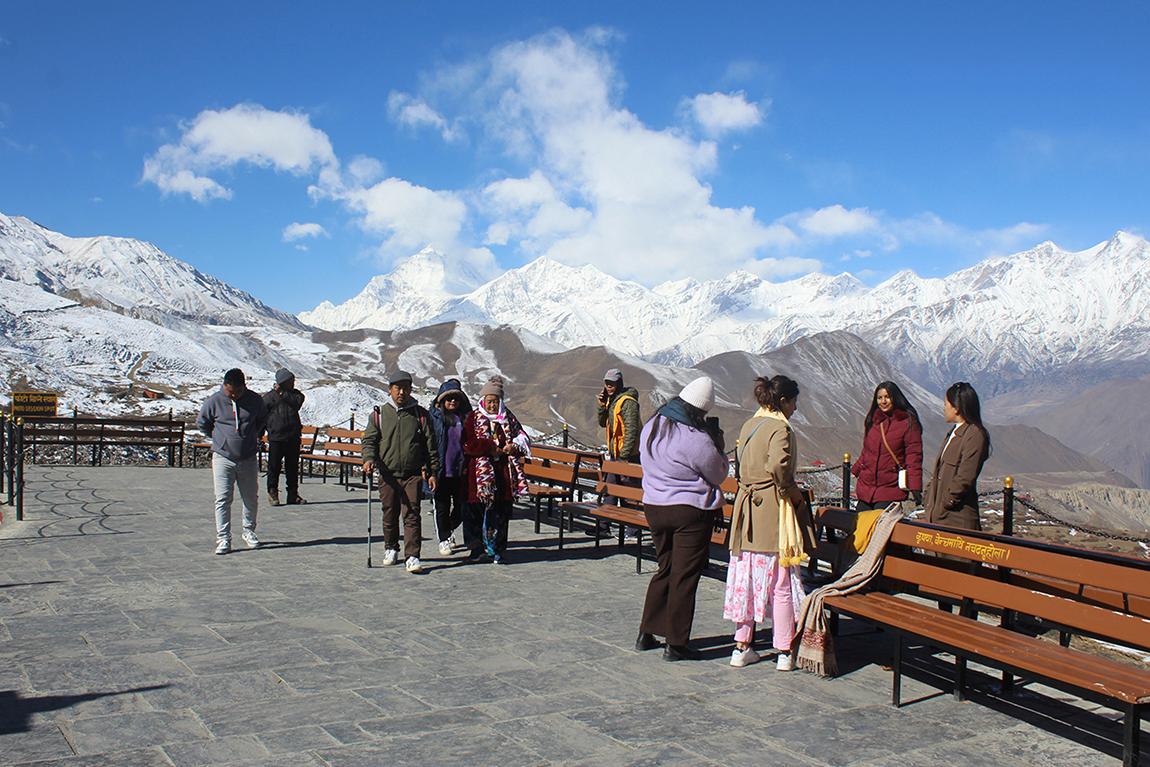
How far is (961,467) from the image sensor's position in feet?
19.2

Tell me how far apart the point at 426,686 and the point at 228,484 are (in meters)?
4.67

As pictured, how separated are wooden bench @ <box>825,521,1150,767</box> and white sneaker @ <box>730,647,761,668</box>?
56 centimetres

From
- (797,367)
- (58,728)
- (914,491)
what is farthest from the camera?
(797,367)

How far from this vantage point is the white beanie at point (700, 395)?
4930mm

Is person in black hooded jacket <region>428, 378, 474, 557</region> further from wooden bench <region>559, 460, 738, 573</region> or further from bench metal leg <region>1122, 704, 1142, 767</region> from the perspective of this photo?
bench metal leg <region>1122, 704, 1142, 767</region>

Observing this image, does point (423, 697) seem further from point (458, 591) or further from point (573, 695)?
point (458, 591)

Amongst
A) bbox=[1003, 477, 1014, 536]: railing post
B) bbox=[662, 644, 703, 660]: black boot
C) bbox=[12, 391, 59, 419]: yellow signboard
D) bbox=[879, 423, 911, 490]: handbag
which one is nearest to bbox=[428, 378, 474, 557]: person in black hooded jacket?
bbox=[662, 644, 703, 660]: black boot

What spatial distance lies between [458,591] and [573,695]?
8.52ft

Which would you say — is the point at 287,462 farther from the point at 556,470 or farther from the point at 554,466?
the point at 556,470

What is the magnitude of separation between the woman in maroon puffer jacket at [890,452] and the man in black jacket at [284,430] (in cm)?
777

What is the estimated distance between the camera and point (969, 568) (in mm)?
Result: 4812

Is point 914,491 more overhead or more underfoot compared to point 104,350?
more underfoot

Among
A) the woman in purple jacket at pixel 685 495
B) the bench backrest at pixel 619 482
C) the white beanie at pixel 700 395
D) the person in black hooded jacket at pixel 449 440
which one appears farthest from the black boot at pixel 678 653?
the person in black hooded jacket at pixel 449 440

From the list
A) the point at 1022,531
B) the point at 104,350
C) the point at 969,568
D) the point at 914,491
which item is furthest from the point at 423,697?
the point at 104,350
